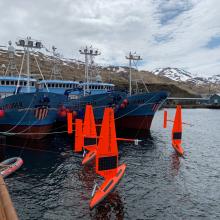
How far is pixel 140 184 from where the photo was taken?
2086 centimetres

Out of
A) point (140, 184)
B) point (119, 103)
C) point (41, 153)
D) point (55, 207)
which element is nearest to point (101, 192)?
point (55, 207)

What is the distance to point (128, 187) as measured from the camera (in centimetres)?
2008

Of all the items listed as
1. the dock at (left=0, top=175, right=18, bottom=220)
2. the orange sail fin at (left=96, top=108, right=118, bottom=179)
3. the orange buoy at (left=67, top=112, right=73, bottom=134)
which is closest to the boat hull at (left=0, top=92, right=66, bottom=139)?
the orange buoy at (left=67, top=112, right=73, bottom=134)

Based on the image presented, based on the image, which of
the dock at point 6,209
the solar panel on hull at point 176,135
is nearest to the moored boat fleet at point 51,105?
the solar panel on hull at point 176,135

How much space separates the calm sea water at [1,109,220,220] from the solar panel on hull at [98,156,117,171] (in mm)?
1931

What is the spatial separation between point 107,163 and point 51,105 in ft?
63.7

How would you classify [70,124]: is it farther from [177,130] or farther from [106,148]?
[106,148]

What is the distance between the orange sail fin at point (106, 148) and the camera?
17.6 meters

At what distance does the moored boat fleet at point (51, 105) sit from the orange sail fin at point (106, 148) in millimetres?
17327

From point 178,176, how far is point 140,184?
13.4 ft

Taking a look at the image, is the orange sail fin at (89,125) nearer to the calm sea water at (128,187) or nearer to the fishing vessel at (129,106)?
the calm sea water at (128,187)

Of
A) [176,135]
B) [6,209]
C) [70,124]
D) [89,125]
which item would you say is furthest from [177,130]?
[6,209]

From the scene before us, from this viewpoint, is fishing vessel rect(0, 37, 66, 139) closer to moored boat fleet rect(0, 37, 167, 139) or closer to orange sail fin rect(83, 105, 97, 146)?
moored boat fleet rect(0, 37, 167, 139)

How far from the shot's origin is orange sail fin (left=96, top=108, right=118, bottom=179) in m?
17.6
